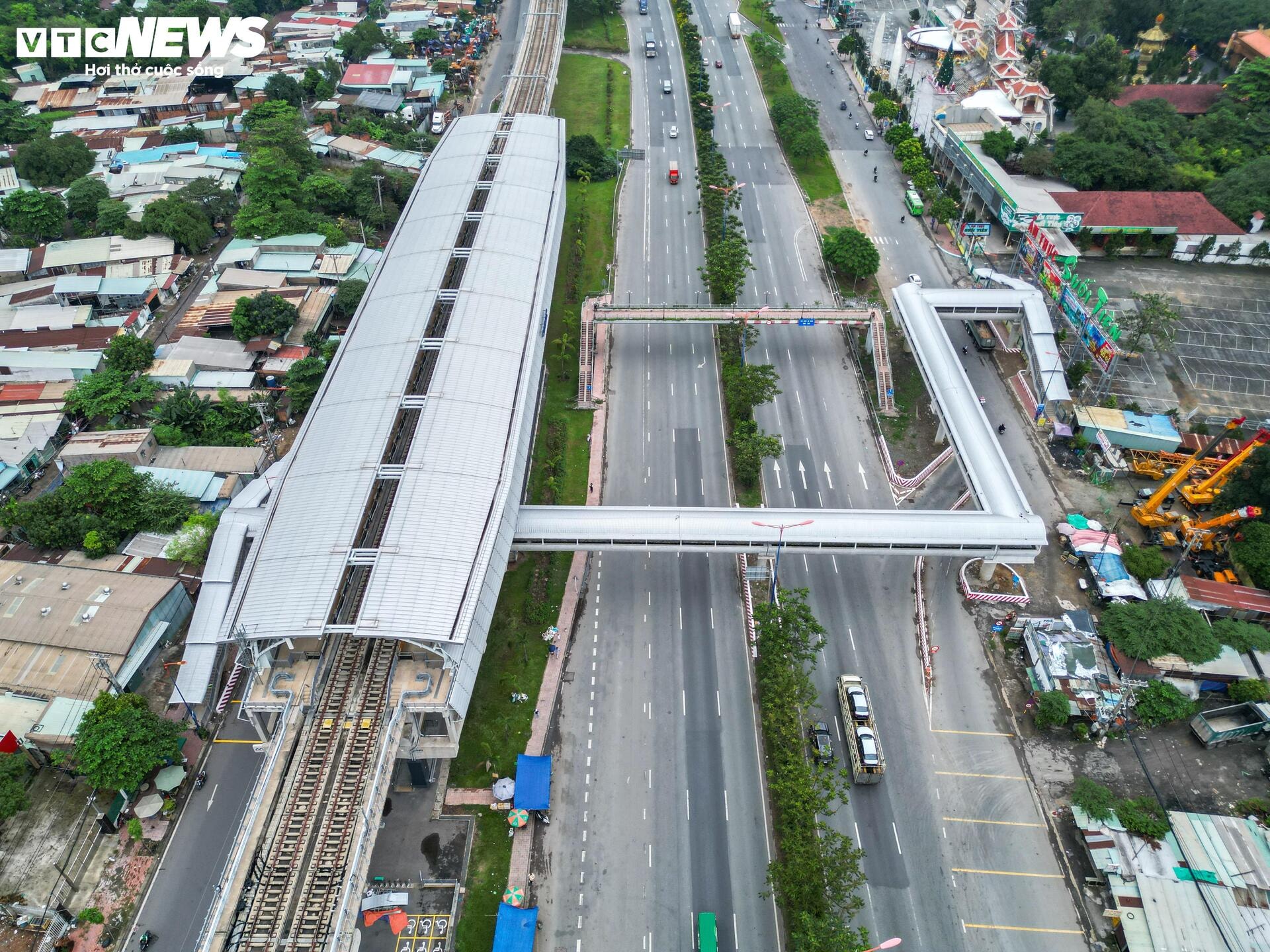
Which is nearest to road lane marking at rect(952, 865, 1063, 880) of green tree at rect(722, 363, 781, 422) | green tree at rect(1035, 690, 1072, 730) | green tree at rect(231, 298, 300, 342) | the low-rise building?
green tree at rect(1035, 690, 1072, 730)

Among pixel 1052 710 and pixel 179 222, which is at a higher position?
pixel 179 222

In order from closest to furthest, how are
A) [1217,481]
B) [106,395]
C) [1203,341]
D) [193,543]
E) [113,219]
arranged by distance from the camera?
[193,543] → [1217,481] → [106,395] → [1203,341] → [113,219]

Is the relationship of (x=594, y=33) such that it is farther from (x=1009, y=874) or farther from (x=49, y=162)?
(x=1009, y=874)

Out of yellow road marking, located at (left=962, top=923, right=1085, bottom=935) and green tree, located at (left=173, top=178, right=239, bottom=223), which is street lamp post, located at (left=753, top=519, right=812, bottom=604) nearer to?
yellow road marking, located at (left=962, top=923, right=1085, bottom=935)

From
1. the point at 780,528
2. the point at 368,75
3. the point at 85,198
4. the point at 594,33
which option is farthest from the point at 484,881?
the point at 594,33

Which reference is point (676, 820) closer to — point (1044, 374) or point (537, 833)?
point (537, 833)
